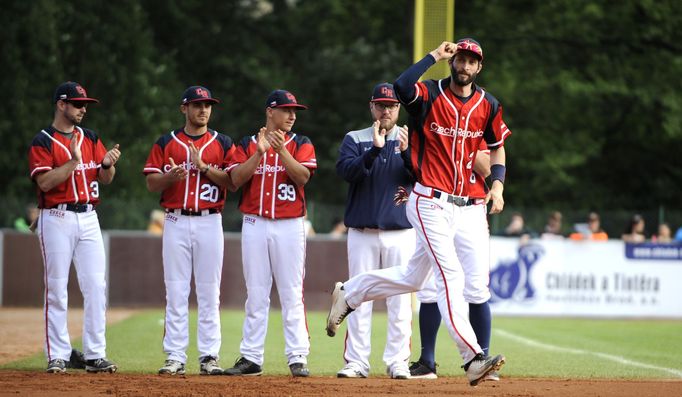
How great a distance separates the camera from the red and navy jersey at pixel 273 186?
9820mm

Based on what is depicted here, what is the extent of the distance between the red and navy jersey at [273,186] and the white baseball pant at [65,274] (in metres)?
1.38

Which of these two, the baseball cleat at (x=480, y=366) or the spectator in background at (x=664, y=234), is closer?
the baseball cleat at (x=480, y=366)

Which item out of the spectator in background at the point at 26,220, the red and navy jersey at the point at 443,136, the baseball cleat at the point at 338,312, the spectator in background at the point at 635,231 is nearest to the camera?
the red and navy jersey at the point at 443,136

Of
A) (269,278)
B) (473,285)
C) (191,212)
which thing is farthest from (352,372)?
(191,212)

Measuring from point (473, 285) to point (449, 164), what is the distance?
3.32 feet

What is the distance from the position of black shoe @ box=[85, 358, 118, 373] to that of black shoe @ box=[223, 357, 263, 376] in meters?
0.98

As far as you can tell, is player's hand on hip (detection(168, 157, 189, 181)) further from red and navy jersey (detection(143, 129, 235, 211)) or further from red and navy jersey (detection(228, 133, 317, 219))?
red and navy jersey (detection(228, 133, 317, 219))

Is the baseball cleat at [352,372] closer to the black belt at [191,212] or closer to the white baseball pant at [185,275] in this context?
the white baseball pant at [185,275]

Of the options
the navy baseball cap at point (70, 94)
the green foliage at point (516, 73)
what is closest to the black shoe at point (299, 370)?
the navy baseball cap at point (70, 94)

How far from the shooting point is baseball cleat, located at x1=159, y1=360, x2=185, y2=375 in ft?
31.9

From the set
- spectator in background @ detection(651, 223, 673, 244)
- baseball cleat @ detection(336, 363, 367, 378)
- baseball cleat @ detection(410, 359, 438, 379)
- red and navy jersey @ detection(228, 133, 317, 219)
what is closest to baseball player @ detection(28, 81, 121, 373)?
red and navy jersey @ detection(228, 133, 317, 219)

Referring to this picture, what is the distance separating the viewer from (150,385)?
8.66 metres

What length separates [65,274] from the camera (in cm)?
997

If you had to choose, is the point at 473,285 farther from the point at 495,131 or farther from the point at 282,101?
the point at 282,101
